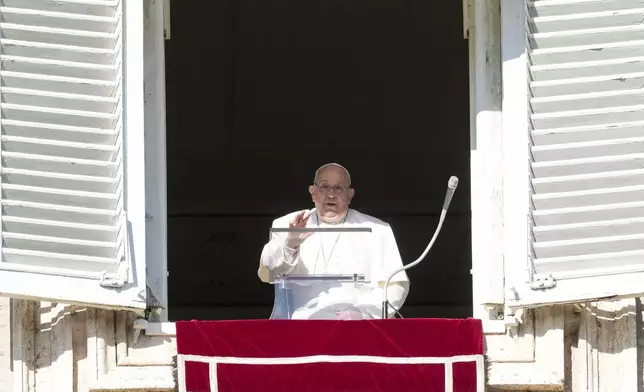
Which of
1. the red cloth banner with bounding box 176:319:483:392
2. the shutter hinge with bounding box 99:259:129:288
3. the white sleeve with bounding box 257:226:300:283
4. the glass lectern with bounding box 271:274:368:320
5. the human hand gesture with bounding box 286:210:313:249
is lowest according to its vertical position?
the red cloth banner with bounding box 176:319:483:392

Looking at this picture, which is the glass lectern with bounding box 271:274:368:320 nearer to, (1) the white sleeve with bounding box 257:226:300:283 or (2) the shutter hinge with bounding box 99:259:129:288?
(1) the white sleeve with bounding box 257:226:300:283

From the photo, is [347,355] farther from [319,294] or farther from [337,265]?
[337,265]

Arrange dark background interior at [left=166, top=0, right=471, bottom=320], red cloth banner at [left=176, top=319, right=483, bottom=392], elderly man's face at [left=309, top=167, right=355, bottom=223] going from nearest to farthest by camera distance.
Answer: red cloth banner at [left=176, top=319, right=483, bottom=392] → elderly man's face at [left=309, top=167, right=355, bottom=223] → dark background interior at [left=166, top=0, right=471, bottom=320]

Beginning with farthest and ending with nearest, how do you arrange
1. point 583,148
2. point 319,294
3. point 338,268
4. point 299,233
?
point 338,268 < point 299,233 < point 319,294 < point 583,148

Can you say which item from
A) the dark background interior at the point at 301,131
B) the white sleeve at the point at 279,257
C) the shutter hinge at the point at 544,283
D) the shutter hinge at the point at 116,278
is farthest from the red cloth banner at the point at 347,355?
the dark background interior at the point at 301,131

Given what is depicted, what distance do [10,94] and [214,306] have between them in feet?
13.4

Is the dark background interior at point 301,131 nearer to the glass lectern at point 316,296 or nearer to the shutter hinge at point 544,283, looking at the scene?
the glass lectern at point 316,296

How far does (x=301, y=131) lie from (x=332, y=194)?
308 centimetres

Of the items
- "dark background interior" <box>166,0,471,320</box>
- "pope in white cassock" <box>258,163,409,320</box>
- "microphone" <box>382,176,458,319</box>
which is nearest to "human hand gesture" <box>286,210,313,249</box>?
"pope in white cassock" <box>258,163,409,320</box>

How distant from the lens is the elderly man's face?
802 centimetres

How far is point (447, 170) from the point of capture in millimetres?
11070

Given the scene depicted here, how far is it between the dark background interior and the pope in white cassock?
2773mm

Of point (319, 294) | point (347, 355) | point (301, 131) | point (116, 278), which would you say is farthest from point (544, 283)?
point (301, 131)

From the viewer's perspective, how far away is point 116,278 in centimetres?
691
